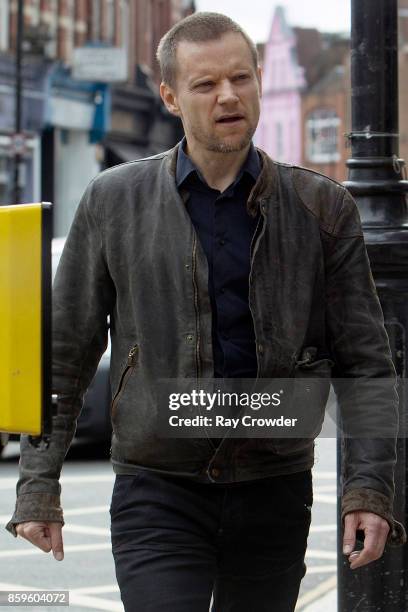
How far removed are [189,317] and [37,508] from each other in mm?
554

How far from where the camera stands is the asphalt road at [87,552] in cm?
732

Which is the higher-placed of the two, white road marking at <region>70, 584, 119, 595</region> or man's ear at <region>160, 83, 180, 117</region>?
man's ear at <region>160, 83, 180, 117</region>

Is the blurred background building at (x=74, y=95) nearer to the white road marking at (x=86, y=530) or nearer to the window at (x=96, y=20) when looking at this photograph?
the window at (x=96, y=20)

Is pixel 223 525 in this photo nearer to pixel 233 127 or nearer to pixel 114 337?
pixel 114 337

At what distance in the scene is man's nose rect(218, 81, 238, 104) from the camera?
354 cm

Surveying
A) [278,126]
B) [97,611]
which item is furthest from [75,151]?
[278,126]

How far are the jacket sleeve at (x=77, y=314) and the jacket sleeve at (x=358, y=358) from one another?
53 cm

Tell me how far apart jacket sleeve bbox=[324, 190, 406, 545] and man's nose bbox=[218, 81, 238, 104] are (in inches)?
15.5

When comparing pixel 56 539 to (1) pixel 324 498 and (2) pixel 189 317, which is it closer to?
(2) pixel 189 317

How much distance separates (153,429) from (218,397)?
0.17 meters

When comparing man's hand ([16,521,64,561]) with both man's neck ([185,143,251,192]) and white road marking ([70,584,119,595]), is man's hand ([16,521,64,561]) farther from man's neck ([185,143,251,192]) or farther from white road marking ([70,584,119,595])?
white road marking ([70,584,119,595])

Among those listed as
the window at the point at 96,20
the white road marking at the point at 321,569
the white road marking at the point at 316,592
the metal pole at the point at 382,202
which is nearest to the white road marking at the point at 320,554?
the white road marking at the point at 321,569

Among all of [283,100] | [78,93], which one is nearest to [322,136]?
[283,100]

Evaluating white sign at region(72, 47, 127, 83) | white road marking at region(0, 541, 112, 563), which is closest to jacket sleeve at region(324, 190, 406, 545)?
white road marking at region(0, 541, 112, 563)
